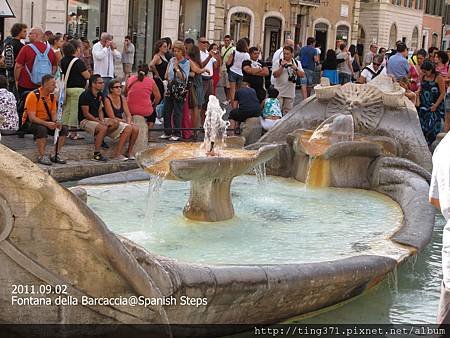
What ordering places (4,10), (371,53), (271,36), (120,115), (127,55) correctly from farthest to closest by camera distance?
(271,36), (371,53), (127,55), (4,10), (120,115)

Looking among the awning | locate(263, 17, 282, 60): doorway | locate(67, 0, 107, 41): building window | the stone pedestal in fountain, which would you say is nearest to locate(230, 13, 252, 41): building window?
locate(263, 17, 282, 60): doorway

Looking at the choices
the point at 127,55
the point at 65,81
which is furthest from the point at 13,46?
the point at 127,55

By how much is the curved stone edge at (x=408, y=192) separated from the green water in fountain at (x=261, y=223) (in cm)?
12

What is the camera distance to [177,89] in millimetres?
11859

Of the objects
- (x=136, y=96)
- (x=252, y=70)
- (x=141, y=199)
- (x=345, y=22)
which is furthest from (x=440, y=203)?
(x=345, y=22)

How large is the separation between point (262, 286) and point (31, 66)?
704 centimetres

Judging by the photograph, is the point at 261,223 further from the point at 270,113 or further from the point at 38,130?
the point at 270,113

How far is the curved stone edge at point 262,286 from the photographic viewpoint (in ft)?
15.2

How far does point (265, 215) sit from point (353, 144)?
64.4 inches

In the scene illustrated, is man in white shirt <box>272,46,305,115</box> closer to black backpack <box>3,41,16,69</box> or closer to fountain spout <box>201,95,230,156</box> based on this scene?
black backpack <box>3,41,16,69</box>

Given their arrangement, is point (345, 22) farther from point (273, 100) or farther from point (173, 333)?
point (173, 333)

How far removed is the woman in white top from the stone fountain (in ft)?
22.8

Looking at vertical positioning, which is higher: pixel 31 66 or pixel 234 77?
pixel 31 66

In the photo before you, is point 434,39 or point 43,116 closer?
point 43,116
